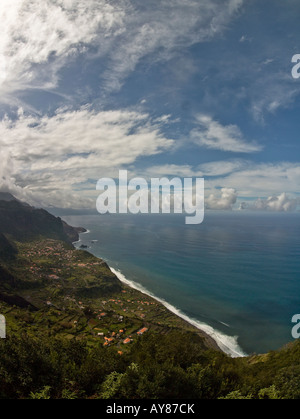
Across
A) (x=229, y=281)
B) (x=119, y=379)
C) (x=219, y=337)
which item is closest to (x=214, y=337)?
(x=219, y=337)

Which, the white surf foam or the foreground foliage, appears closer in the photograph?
the foreground foliage

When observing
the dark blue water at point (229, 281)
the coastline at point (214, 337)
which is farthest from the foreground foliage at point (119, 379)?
the dark blue water at point (229, 281)

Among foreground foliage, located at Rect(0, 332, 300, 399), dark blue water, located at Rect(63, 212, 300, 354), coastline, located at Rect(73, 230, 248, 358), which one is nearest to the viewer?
foreground foliage, located at Rect(0, 332, 300, 399)

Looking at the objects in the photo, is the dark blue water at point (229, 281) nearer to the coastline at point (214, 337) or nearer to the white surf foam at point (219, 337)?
the white surf foam at point (219, 337)

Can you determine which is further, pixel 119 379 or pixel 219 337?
pixel 219 337

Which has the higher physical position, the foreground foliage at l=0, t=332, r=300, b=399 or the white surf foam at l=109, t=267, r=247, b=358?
the foreground foliage at l=0, t=332, r=300, b=399

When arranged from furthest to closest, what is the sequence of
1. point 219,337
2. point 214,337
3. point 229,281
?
point 229,281, point 219,337, point 214,337

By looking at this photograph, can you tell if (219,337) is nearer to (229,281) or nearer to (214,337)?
(214,337)

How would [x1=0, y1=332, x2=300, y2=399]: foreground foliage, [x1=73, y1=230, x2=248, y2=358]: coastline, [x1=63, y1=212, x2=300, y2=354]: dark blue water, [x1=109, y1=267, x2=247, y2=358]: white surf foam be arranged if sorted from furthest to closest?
[x1=63, y1=212, x2=300, y2=354]: dark blue water → [x1=73, y1=230, x2=248, y2=358]: coastline → [x1=109, y1=267, x2=247, y2=358]: white surf foam → [x1=0, y1=332, x2=300, y2=399]: foreground foliage

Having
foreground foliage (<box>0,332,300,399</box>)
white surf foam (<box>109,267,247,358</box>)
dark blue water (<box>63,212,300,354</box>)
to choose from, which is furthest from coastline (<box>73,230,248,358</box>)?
foreground foliage (<box>0,332,300,399</box>)

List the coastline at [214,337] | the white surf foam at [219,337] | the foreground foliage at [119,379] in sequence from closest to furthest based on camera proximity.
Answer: the foreground foliage at [119,379] → the white surf foam at [219,337] → the coastline at [214,337]

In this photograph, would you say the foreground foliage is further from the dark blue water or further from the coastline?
the dark blue water

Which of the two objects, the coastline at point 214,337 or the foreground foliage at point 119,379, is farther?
the coastline at point 214,337
